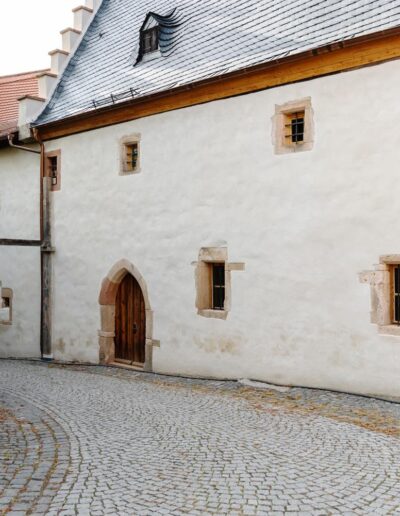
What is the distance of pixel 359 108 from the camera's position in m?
8.88

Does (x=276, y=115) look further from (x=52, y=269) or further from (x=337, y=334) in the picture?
(x=52, y=269)

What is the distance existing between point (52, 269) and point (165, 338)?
3.80m

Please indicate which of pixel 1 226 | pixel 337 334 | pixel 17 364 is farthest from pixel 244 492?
pixel 1 226

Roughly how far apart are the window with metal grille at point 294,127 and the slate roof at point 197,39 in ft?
3.05

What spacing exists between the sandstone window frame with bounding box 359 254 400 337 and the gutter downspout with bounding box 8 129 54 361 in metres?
7.72

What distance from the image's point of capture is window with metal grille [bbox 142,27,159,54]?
1297 cm

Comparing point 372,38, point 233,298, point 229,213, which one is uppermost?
point 372,38

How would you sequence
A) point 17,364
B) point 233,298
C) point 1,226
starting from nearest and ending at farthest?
point 233,298
point 17,364
point 1,226

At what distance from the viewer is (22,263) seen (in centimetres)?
1436

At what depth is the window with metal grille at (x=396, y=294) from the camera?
28.4 ft

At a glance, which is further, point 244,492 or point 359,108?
point 359,108

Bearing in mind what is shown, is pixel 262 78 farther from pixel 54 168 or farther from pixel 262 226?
pixel 54 168

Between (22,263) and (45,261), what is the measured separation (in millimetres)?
716

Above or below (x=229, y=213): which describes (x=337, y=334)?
below
